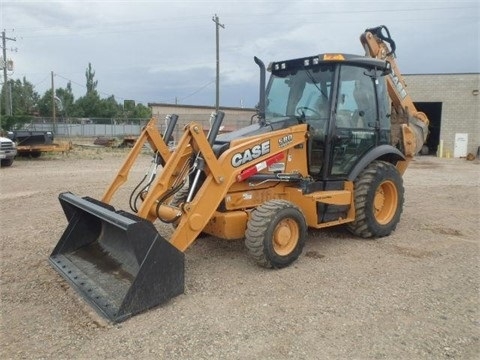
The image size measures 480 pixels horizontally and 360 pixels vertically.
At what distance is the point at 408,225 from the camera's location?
285 inches

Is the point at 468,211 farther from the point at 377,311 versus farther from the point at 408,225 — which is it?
the point at 377,311

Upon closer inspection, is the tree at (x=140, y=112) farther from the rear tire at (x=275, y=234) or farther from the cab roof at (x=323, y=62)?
the rear tire at (x=275, y=234)

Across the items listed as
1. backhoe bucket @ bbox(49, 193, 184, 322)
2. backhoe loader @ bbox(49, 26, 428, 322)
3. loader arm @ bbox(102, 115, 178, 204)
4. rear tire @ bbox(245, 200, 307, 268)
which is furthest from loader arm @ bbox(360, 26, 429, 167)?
backhoe bucket @ bbox(49, 193, 184, 322)

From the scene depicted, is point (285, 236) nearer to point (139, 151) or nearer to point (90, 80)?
point (139, 151)

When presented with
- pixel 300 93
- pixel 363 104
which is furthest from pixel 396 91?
pixel 300 93

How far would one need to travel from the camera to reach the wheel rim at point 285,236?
492cm

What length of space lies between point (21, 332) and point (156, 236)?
1270 millimetres

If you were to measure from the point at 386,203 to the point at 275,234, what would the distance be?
8.06ft

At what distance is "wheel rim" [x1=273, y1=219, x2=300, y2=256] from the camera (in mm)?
4918

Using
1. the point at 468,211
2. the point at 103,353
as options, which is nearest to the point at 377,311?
the point at 103,353

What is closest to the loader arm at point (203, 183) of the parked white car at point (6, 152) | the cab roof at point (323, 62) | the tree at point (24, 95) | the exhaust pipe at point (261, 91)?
the exhaust pipe at point (261, 91)

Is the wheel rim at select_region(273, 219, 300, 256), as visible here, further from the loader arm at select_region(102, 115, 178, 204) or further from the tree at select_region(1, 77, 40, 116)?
the tree at select_region(1, 77, 40, 116)

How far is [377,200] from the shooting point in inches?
255

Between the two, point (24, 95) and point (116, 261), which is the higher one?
point (24, 95)
